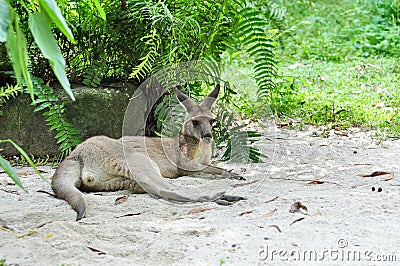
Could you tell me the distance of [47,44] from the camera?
1.87 metres

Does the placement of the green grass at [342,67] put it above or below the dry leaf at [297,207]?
above

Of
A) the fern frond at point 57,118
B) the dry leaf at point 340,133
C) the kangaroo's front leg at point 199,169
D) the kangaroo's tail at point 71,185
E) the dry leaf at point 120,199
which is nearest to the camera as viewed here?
the kangaroo's tail at point 71,185

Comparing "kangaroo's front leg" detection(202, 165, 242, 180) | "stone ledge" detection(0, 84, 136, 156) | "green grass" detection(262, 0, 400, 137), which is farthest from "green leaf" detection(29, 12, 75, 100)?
"green grass" detection(262, 0, 400, 137)

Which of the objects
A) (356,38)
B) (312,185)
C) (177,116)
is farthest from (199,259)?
(356,38)

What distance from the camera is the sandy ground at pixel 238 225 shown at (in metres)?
2.72

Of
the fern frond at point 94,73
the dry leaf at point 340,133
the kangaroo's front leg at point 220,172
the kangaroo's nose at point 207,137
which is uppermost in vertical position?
the fern frond at point 94,73

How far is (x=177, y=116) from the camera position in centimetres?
469

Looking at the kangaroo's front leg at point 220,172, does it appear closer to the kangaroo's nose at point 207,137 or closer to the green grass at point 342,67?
the kangaroo's nose at point 207,137

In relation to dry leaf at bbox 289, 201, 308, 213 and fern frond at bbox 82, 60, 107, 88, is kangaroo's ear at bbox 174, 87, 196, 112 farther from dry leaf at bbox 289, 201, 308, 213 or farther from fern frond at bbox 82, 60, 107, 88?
dry leaf at bbox 289, 201, 308, 213

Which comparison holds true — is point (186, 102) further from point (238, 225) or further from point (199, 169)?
point (238, 225)

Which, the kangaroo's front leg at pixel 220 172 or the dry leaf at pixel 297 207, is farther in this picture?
the kangaroo's front leg at pixel 220 172

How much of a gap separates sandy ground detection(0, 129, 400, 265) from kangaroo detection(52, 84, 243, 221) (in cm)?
11

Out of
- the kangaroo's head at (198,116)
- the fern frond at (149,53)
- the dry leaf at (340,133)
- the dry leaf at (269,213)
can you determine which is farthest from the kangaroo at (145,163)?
the dry leaf at (340,133)

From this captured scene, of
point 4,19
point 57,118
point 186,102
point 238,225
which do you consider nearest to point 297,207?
point 238,225
